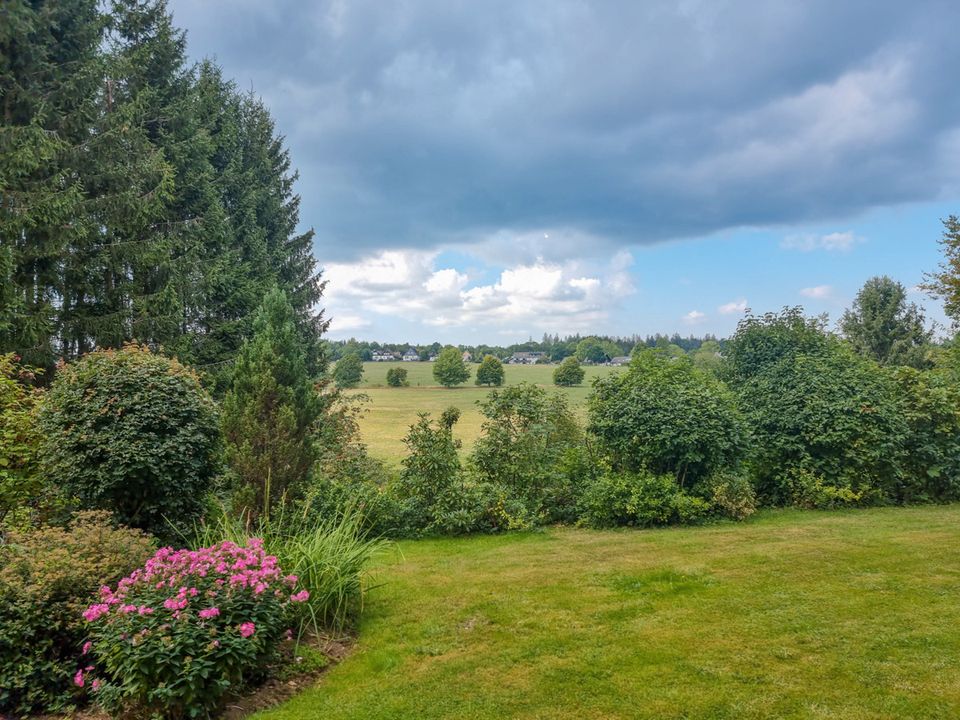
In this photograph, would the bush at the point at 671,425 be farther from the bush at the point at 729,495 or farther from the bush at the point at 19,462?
the bush at the point at 19,462

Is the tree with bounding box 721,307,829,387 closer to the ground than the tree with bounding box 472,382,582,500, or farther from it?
farther from it

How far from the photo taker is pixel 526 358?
39.5 m

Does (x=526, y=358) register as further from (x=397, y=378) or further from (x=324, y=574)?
(x=324, y=574)

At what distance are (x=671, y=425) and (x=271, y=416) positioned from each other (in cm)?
684

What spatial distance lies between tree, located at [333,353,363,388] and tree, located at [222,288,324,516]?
10.3 metres

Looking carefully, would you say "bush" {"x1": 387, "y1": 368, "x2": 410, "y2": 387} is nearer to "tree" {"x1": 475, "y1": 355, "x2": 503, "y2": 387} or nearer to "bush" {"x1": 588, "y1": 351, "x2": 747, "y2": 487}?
"tree" {"x1": 475, "y1": 355, "x2": 503, "y2": 387}

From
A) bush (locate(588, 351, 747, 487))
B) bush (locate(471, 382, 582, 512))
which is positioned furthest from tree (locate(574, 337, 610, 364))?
bush (locate(471, 382, 582, 512))

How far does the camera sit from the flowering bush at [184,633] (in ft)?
10.3

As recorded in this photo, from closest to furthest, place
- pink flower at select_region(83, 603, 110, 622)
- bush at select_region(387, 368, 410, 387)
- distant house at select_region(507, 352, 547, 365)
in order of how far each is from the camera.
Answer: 1. pink flower at select_region(83, 603, 110, 622)
2. bush at select_region(387, 368, 410, 387)
3. distant house at select_region(507, 352, 547, 365)

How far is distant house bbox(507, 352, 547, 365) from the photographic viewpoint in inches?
1475

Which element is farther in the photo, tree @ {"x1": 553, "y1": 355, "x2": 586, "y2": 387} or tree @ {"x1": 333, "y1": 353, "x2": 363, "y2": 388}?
tree @ {"x1": 333, "y1": 353, "x2": 363, "y2": 388}

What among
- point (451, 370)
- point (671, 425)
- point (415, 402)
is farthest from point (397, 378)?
point (671, 425)

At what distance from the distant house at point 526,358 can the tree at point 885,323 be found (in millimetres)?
18364

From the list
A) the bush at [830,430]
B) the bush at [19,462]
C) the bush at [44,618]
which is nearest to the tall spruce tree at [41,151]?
the bush at [19,462]
